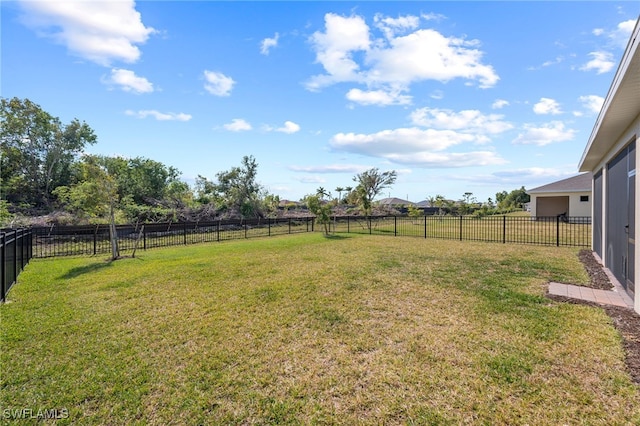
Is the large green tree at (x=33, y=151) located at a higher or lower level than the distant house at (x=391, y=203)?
higher

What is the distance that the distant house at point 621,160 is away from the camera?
10.2 feet

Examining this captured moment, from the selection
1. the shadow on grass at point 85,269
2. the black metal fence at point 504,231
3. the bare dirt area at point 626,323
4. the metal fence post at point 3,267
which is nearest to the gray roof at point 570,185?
the black metal fence at point 504,231

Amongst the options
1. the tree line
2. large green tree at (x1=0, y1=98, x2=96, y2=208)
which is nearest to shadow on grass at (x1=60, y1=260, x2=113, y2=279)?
the tree line

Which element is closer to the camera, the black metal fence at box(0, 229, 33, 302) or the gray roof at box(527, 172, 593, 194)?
the black metal fence at box(0, 229, 33, 302)

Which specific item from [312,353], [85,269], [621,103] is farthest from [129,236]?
[621,103]

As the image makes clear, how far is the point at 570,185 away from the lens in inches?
867

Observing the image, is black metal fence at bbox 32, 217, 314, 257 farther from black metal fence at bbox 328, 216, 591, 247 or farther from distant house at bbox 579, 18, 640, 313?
distant house at bbox 579, 18, 640, 313

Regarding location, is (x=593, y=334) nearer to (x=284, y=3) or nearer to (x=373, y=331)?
(x=373, y=331)

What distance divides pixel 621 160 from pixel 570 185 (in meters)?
21.5

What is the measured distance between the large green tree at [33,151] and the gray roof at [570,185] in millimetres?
37778

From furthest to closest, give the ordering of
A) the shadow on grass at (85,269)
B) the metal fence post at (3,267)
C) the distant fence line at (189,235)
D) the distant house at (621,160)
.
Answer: the distant fence line at (189,235)
the shadow on grass at (85,269)
the metal fence post at (3,267)
the distant house at (621,160)

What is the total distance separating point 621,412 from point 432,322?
6.04ft

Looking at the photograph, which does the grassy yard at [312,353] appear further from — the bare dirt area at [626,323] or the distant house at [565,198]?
the distant house at [565,198]

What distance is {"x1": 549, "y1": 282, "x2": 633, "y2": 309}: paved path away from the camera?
4.36 meters
